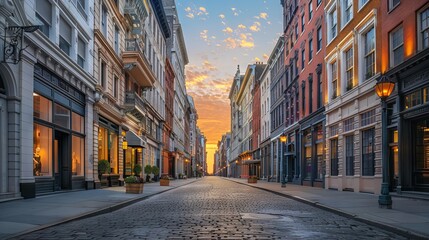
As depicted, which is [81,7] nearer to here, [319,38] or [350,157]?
[350,157]

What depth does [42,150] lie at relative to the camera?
63.7ft

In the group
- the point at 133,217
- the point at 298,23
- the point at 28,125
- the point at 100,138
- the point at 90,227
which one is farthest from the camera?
the point at 298,23

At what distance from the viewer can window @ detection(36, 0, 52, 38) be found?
19.0m

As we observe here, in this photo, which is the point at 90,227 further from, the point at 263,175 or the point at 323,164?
the point at 263,175

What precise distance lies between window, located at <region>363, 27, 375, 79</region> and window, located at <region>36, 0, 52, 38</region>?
594 inches

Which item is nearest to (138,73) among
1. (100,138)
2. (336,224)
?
(100,138)

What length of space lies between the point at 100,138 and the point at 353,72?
1546cm

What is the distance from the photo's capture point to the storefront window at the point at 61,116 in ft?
69.4

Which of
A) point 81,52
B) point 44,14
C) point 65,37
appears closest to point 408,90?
point 44,14

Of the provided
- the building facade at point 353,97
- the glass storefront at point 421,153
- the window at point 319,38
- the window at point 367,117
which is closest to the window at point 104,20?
the building facade at point 353,97

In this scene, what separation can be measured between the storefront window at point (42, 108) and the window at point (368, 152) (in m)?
15.3

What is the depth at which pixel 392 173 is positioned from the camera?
824 inches

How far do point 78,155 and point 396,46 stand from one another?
16.4m

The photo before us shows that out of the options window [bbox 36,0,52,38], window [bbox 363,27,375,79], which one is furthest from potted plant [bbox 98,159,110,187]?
window [bbox 363,27,375,79]
